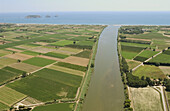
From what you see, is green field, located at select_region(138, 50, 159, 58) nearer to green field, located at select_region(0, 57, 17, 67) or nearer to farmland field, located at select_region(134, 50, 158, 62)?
farmland field, located at select_region(134, 50, 158, 62)

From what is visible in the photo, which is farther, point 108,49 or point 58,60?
point 108,49

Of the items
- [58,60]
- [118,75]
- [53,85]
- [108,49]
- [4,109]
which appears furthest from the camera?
[108,49]

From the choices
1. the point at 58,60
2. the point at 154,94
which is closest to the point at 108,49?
the point at 58,60

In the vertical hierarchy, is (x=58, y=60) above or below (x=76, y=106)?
above

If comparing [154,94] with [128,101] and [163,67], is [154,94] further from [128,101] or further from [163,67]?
[163,67]

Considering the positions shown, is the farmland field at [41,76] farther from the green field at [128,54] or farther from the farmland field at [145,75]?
the green field at [128,54]

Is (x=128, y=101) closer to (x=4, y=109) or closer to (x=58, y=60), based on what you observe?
(x=4, y=109)

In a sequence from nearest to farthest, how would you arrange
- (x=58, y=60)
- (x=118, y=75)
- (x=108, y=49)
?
1. (x=118, y=75)
2. (x=58, y=60)
3. (x=108, y=49)

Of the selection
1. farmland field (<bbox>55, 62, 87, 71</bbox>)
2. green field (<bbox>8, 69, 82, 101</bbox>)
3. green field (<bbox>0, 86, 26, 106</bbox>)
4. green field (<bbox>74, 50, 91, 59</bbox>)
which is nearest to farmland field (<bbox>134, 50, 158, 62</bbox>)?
A: green field (<bbox>74, 50, 91, 59</bbox>)

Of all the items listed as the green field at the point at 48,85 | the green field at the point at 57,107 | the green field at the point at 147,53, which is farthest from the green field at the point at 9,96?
the green field at the point at 147,53
